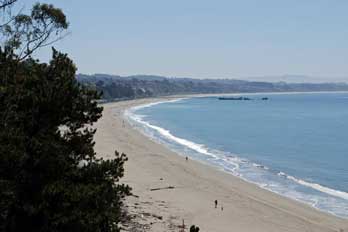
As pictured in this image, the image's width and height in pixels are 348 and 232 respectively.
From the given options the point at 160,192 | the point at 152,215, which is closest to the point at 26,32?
the point at 152,215

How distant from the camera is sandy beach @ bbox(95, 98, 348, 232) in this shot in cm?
2278

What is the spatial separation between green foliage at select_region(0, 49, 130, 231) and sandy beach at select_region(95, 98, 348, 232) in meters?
7.77

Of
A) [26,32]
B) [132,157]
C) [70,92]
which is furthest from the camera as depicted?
[132,157]

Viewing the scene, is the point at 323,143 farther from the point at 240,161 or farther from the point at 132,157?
the point at 132,157

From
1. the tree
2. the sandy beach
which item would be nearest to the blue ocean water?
the sandy beach

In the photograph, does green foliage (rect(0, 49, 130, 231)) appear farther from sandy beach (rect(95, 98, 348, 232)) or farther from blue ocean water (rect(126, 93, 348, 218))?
blue ocean water (rect(126, 93, 348, 218))

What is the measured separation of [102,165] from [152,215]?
1102 centimetres

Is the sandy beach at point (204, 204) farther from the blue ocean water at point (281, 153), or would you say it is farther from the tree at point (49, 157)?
the tree at point (49, 157)

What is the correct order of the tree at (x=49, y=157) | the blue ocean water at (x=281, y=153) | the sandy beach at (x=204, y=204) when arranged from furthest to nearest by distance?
the blue ocean water at (x=281, y=153), the sandy beach at (x=204, y=204), the tree at (x=49, y=157)

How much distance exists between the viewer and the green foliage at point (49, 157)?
9.83 m

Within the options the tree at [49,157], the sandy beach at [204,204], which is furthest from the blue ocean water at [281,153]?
the tree at [49,157]

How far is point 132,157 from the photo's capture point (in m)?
45.2

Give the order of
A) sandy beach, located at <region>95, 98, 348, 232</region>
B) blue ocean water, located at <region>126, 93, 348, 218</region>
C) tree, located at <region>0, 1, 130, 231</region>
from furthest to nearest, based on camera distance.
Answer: blue ocean water, located at <region>126, 93, 348, 218</region>
sandy beach, located at <region>95, 98, 348, 232</region>
tree, located at <region>0, 1, 130, 231</region>

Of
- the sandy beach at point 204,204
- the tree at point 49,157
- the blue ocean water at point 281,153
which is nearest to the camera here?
the tree at point 49,157
